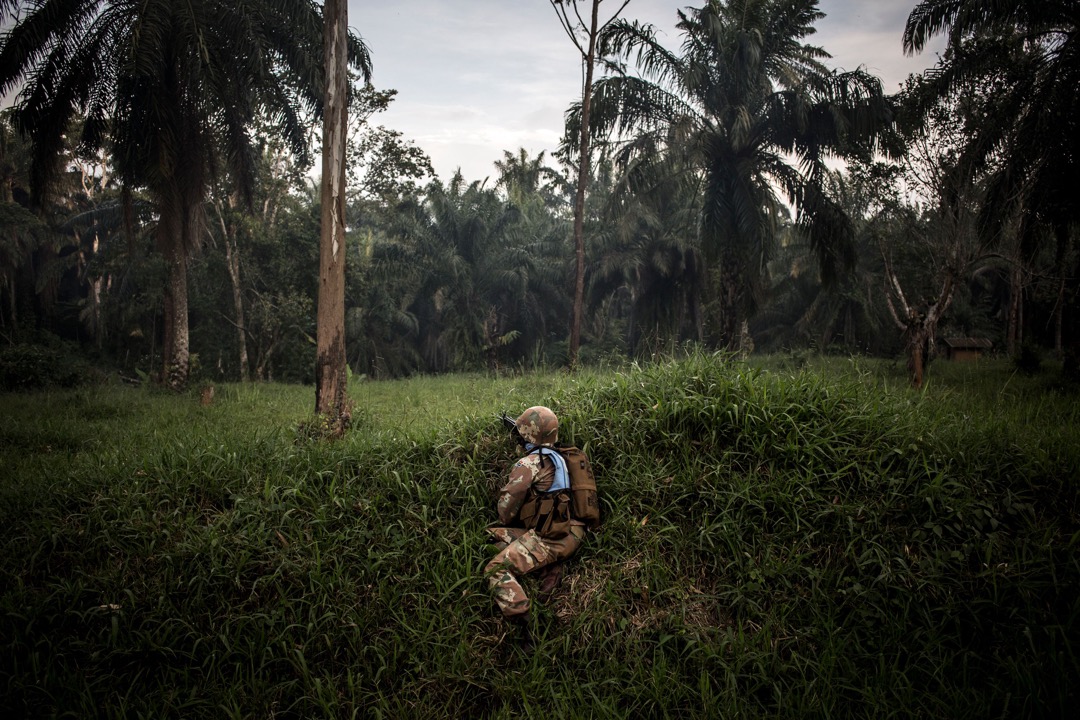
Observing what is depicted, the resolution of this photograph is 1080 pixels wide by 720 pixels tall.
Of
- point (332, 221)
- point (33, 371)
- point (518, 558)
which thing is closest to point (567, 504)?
point (518, 558)

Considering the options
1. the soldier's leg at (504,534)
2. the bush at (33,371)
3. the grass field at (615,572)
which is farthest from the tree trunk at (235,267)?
the soldier's leg at (504,534)

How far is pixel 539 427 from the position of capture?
362cm

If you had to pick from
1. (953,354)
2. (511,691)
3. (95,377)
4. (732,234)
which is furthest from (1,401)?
(953,354)

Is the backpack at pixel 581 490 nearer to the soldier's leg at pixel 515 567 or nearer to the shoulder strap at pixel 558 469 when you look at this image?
the shoulder strap at pixel 558 469

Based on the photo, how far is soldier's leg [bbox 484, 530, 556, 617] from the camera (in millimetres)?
3109

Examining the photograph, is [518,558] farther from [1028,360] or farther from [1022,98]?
[1028,360]

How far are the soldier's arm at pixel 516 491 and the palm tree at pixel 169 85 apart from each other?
8036 millimetres

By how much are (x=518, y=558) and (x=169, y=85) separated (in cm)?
1274

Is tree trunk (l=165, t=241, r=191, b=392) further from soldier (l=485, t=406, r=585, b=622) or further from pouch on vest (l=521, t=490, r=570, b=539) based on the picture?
pouch on vest (l=521, t=490, r=570, b=539)

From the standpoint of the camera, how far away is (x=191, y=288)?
803 inches

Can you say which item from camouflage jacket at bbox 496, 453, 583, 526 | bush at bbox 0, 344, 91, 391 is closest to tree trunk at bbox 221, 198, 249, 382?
bush at bbox 0, 344, 91, 391

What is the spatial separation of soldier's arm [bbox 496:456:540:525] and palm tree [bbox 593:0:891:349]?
10472mm

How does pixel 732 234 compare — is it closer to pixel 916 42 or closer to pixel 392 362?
pixel 916 42

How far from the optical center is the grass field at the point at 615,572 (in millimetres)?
2789
